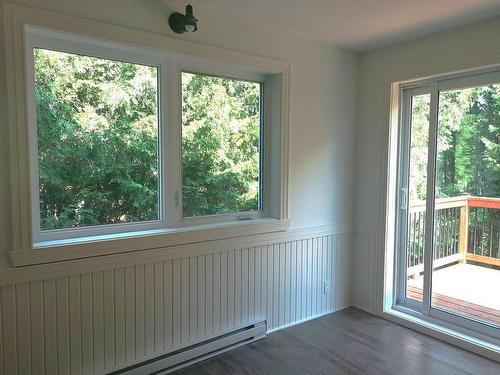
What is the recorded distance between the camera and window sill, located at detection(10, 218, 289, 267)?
203cm

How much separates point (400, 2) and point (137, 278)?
2.37 m

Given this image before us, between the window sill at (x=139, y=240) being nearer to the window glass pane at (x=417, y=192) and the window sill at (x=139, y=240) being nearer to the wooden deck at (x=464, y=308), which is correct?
the window glass pane at (x=417, y=192)

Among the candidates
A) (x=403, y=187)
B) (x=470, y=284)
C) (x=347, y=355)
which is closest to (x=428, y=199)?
(x=403, y=187)

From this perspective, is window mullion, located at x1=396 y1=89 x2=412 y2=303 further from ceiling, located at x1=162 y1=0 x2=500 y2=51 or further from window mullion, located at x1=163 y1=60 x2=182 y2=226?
window mullion, located at x1=163 y1=60 x2=182 y2=226

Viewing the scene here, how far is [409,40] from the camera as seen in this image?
10.2 feet

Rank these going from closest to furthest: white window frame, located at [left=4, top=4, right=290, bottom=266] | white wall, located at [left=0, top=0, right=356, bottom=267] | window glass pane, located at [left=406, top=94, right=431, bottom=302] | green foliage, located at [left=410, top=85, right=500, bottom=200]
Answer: white window frame, located at [left=4, top=4, right=290, bottom=266], white wall, located at [left=0, top=0, right=356, bottom=267], green foliage, located at [left=410, top=85, right=500, bottom=200], window glass pane, located at [left=406, top=94, right=431, bottom=302]

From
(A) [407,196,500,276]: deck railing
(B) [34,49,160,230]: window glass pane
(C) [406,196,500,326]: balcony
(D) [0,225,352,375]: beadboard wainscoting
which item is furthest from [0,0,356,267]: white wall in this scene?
(C) [406,196,500,326]: balcony

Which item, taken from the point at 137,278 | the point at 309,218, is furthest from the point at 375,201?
the point at 137,278

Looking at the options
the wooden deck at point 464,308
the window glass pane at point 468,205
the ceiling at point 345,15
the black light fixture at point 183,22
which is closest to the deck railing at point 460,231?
the window glass pane at point 468,205

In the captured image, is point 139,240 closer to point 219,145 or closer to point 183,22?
point 219,145

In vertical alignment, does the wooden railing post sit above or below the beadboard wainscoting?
above

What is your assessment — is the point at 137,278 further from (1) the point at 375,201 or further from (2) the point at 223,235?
(1) the point at 375,201

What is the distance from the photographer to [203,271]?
269cm

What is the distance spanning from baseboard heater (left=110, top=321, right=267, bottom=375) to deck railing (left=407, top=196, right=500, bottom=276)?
→ 1.54 metres
